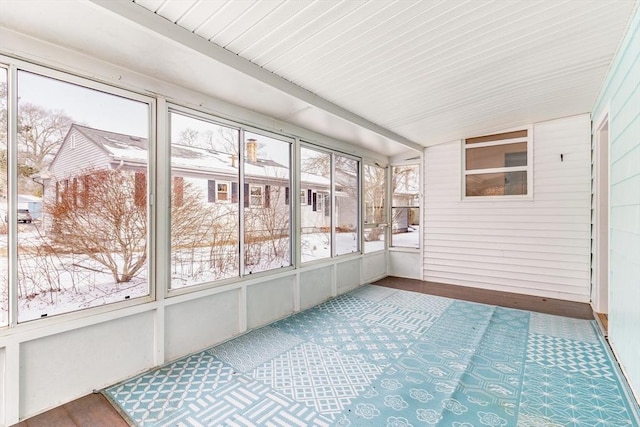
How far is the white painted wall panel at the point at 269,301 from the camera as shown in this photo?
11.1 feet

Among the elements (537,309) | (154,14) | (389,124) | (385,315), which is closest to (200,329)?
(385,315)

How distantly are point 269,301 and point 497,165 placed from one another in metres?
4.23

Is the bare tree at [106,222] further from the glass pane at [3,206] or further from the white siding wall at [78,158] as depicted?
the glass pane at [3,206]

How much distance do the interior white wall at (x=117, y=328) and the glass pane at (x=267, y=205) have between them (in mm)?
190

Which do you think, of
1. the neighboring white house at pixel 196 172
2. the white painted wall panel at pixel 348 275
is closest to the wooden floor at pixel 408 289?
the white painted wall panel at pixel 348 275

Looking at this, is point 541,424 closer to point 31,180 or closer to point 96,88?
point 31,180

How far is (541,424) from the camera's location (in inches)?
73.4

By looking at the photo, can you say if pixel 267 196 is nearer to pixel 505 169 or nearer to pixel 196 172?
pixel 196 172

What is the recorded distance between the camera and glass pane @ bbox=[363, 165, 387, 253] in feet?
18.1

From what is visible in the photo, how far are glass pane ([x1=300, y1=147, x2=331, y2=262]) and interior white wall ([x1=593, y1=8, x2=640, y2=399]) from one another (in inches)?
124

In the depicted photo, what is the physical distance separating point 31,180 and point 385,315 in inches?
142

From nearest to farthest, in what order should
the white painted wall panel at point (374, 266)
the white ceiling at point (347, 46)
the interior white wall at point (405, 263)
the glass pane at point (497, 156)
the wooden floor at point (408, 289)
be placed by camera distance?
the white ceiling at point (347, 46)
the wooden floor at point (408, 289)
the glass pane at point (497, 156)
the white painted wall panel at point (374, 266)
the interior white wall at point (405, 263)

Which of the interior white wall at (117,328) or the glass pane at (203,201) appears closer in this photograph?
the interior white wall at (117,328)

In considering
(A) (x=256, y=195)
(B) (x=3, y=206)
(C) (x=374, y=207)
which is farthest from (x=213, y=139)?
(C) (x=374, y=207)
